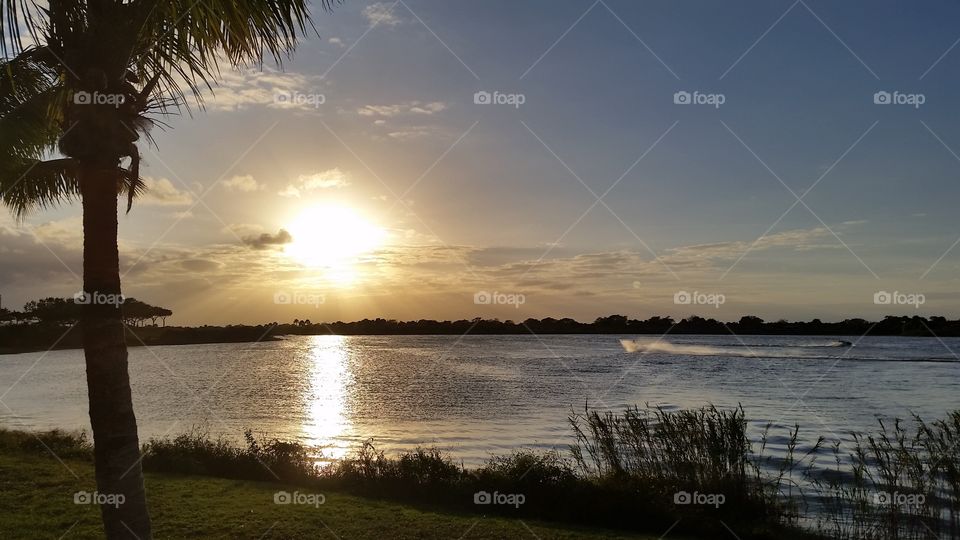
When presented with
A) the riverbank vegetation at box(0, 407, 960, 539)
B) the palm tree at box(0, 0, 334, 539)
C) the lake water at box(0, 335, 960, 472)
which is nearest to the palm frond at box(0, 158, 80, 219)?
the palm tree at box(0, 0, 334, 539)

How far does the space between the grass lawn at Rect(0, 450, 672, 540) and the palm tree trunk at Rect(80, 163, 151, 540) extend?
17.7 ft

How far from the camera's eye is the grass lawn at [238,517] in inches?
409

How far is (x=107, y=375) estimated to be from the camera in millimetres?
5270

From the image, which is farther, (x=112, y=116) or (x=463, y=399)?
(x=463, y=399)

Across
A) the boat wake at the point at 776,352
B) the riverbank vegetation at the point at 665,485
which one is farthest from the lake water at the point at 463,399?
the boat wake at the point at 776,352

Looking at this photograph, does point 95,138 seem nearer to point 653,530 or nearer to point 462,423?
point 653,530

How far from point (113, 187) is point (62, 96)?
2409 millimetres

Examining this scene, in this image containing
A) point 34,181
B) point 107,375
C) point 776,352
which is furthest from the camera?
point 776,352

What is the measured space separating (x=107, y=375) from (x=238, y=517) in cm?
702

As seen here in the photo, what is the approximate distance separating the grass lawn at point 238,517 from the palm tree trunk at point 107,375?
17.7 feet

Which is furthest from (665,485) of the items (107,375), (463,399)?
(463,399)

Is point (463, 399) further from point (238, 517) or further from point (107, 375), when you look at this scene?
point (107, 375)

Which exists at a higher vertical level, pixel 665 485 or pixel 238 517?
pixel 238 517

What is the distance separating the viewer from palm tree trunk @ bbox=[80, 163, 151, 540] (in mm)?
5262
